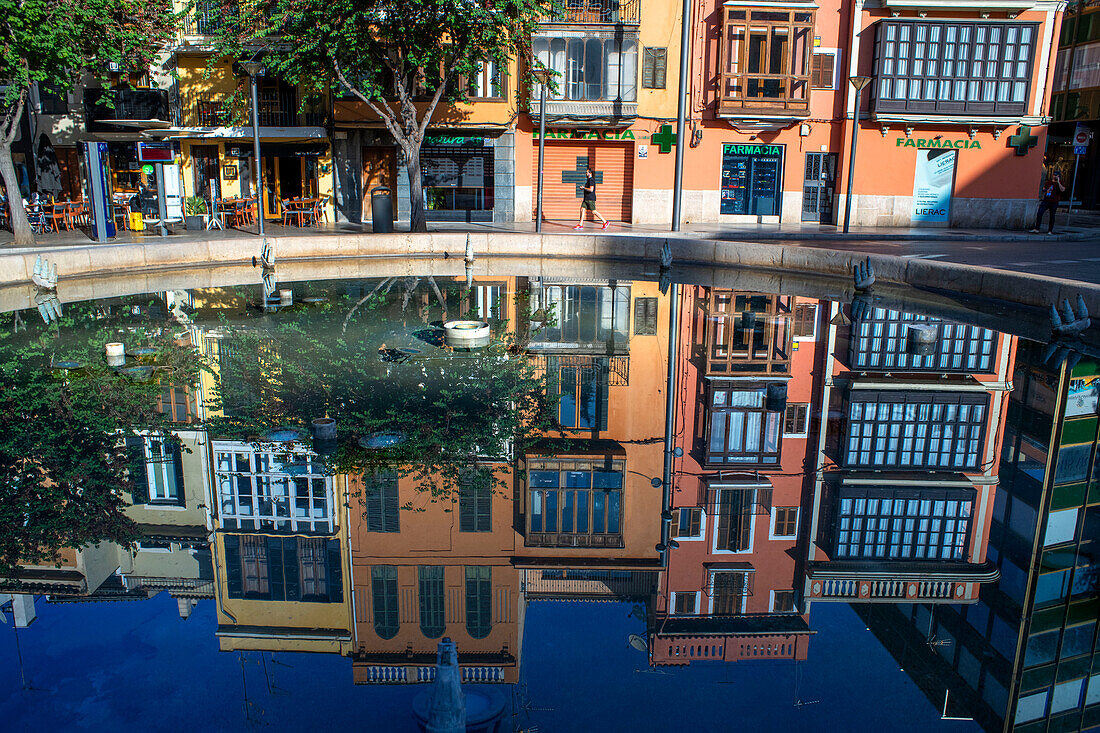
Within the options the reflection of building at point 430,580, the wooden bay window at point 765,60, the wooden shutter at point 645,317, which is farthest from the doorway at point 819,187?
the reflection of building at point 430,580

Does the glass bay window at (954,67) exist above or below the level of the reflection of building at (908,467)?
above

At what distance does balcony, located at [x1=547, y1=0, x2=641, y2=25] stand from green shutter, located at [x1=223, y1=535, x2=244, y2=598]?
23480 mm

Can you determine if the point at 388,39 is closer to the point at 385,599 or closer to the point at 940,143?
the point at 940,143

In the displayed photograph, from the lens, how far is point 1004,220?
1120 inches

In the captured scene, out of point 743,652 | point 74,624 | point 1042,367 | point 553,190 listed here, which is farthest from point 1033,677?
point 553,190

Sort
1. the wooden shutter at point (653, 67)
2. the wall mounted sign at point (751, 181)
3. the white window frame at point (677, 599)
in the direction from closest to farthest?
the white window frame at point (677, 599)
the wooden shutter at point (653, 67)
the wall mounted sign at point (751, 181)

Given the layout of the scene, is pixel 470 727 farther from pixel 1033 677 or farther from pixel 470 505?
pixel 1033 677

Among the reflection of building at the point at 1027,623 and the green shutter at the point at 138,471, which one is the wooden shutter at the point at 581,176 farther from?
the reflection of building at the point at 1027,623

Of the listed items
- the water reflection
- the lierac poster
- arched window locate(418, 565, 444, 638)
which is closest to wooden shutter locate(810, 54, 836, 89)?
the lierac poster

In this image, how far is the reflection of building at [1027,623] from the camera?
4.46m

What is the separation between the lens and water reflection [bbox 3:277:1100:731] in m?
5.00

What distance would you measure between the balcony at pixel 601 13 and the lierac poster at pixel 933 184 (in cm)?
1042

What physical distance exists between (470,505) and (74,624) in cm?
267

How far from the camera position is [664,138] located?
27.6 metres
